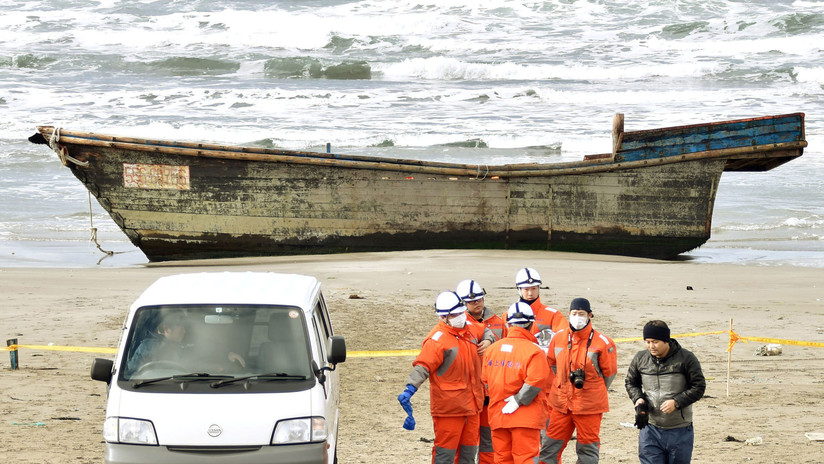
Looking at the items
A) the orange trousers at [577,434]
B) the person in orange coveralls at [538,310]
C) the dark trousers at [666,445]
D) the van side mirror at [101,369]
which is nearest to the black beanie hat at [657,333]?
the dark trousers at [666,445]

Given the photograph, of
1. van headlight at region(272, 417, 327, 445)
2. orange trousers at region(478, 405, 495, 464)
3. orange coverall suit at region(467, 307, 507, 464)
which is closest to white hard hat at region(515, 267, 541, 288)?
orange coverall suit at region(467, 307, 507, 464)

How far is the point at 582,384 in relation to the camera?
6879 mm

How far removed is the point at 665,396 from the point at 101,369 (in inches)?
142

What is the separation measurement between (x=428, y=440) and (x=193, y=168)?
34.4 feet

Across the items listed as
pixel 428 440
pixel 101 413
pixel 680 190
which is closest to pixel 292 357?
pixel 428 440

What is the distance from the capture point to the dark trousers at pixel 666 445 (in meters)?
6.34

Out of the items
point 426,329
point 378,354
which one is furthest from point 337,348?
point 426,329

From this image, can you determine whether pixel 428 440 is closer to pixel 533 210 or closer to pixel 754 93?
pixel 533 210

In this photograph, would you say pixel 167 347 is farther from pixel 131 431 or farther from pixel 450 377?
pixel 450 377

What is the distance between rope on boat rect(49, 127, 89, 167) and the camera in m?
16.8

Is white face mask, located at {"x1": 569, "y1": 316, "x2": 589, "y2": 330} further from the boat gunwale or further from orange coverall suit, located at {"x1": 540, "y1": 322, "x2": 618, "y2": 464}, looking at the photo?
the boat gunwale

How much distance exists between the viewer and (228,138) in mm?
36312

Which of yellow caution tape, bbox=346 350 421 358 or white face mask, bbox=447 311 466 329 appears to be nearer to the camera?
white face mask, bbox=447 311 466 329

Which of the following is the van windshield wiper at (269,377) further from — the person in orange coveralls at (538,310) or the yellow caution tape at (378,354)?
the yellow caution tape at (378,354)
